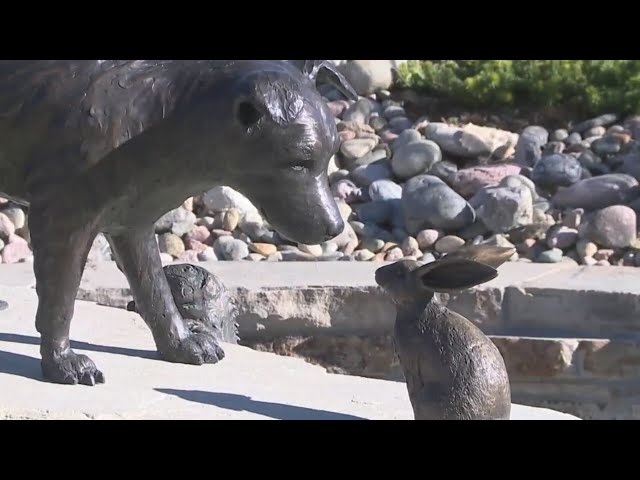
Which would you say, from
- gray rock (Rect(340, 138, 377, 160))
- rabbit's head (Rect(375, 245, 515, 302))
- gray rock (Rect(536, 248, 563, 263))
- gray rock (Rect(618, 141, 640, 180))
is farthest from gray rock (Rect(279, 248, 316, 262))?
rabbit's head (Rect(375, 245, 515, 302))

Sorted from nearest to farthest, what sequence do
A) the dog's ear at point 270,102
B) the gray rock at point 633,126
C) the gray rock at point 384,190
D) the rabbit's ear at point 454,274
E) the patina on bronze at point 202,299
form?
the rabbit's ear at point 454,274, the dog's ear at point 270,102, the patina on bronze at point 202,299, the gray rock at point 384,190, the gray rock at point 633,126

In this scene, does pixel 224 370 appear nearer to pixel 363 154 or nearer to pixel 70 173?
pixel 70 173

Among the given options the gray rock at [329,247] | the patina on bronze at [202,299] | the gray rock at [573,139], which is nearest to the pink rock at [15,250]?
the gray rock at [329,247]

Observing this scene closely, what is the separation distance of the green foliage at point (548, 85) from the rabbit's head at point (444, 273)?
5.23 metres

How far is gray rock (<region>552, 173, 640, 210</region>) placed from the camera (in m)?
7.34

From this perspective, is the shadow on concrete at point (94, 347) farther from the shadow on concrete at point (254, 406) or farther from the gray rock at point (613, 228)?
the gray rock at point (613, 228)

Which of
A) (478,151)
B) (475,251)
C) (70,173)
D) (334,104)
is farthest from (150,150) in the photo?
(334,104)

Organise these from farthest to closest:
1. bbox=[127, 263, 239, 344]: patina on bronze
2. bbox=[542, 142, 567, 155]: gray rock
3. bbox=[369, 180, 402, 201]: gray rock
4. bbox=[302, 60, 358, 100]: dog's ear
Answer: bbox=[542, 142, 567, 155]: gray rock → bbox=[369, 180, 402, 201]: gray rock → bbox=[127, 263, 239, 344]: patina on bronze → bbox=[302, 60, 358, 100]: dog's ear

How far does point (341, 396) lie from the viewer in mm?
4031

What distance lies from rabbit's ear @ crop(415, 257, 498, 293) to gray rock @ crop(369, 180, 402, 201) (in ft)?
13.3

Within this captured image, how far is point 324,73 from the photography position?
393 cm

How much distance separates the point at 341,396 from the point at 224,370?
→ 17.7 inches

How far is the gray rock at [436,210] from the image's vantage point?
7.12 m

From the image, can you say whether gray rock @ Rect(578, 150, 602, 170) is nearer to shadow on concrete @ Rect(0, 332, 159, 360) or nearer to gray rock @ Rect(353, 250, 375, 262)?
gray rock @ Rect(353, 250, 375, 262)
